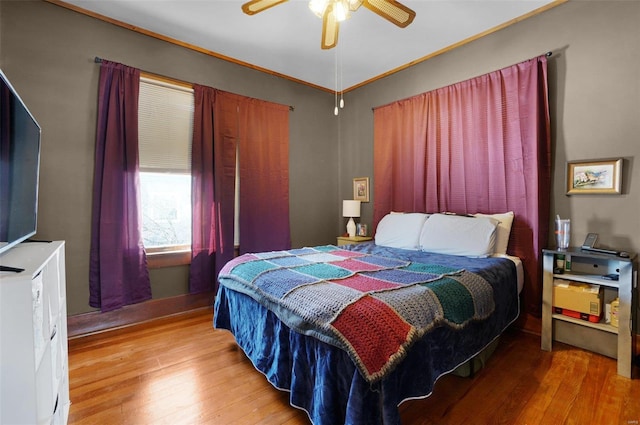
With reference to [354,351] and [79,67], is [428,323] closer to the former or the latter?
[354,351]

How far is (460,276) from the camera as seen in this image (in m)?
1.89

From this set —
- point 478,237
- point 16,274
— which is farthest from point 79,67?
point 478,237

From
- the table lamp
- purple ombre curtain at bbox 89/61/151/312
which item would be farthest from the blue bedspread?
the table lamp

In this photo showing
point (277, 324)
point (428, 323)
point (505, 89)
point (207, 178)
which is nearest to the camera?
point (428, 323)

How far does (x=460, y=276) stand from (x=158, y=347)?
238 cm

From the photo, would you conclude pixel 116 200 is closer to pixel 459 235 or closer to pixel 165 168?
pixel 165 168

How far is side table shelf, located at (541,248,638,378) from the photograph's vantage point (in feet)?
6.31

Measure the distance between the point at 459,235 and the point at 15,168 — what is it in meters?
2.99

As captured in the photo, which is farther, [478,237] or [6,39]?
[478,237]

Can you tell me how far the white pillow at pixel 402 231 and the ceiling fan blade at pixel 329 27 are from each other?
6.05 feet

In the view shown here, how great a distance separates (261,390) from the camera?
1.83 m

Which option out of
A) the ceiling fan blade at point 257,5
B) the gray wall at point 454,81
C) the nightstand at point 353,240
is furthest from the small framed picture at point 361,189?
the ceiling fan blade at point 257,5

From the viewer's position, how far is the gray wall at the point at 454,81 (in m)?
2.21

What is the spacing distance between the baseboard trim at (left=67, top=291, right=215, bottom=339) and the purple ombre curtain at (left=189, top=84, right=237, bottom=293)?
0.14 meters
